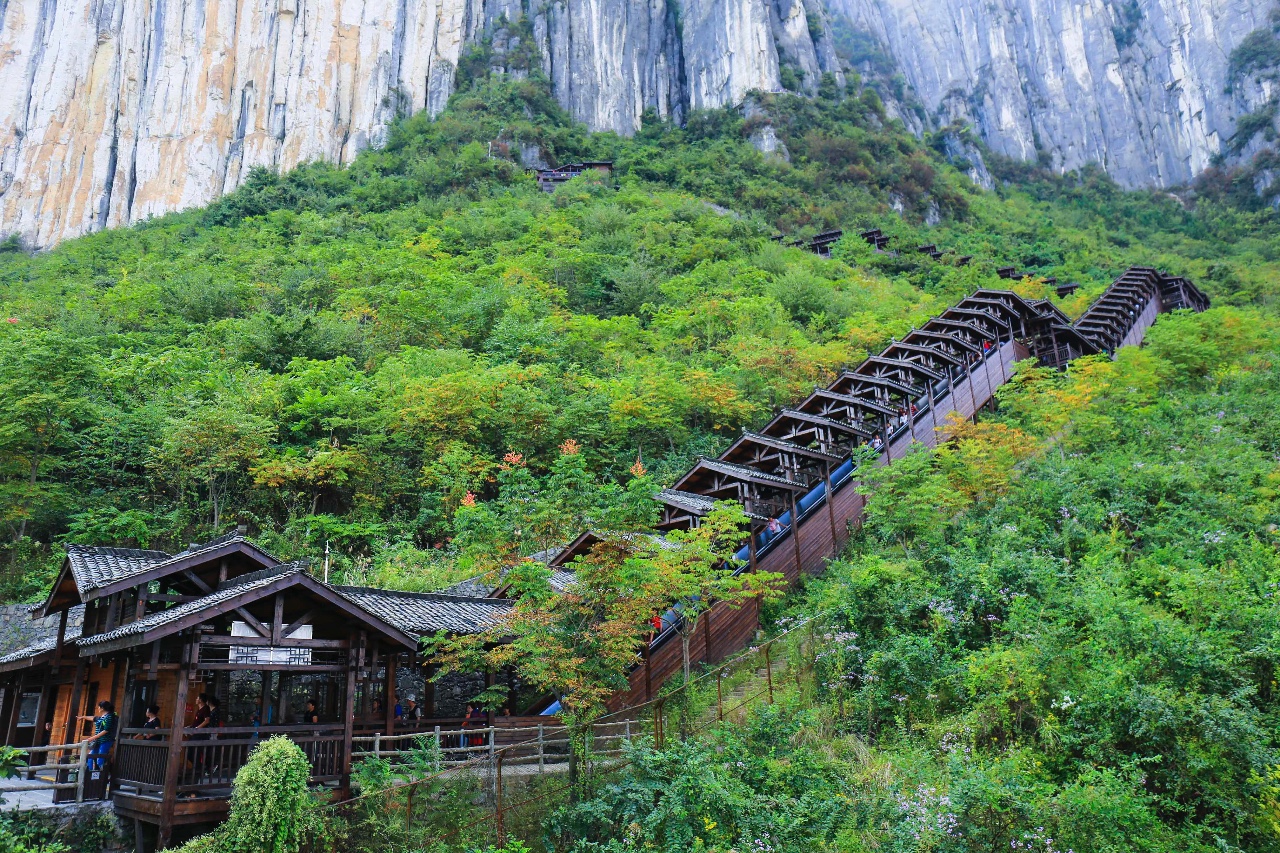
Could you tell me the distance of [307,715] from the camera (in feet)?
40.8

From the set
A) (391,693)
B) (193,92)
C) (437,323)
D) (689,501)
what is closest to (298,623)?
(391,693)

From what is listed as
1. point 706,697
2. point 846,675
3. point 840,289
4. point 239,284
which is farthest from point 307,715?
point 840,289

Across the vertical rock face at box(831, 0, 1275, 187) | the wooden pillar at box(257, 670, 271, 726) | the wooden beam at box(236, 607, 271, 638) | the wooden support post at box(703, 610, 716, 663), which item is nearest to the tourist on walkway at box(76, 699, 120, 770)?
the wooden pillar at box(257, 670, 271, 726)

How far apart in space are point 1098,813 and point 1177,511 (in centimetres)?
915

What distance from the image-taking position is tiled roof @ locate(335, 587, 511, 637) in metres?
13.9

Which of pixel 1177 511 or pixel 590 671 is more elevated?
pixel 1177 511

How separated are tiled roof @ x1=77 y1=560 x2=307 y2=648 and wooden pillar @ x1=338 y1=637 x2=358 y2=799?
5.28 feet

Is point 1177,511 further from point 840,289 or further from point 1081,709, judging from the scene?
point 840,289

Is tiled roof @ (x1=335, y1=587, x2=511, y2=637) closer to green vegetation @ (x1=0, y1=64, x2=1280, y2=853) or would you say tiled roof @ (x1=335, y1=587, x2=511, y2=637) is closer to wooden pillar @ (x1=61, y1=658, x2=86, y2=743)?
green vegetation @ (x1=0, y1=64, x2=1280, y2=853)

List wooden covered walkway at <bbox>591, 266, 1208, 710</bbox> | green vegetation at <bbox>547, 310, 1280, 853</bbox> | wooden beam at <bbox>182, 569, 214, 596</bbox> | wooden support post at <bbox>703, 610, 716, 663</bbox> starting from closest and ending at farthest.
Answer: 1. green vegetation at <bbox>547, 310, 1280, 853</bbox>
2. wooden beam at <bbox>182, 569, 214, 596</bbox>
3. wooden support post at <bbox>703, 610, 716, 663</bbox>
4. wooden covered walkway at <bbox>591, 266, 1208, 710</bbox>

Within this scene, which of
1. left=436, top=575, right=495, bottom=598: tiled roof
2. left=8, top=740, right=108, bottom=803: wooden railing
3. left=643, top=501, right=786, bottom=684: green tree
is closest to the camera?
left=8, top=740, right=108, bottom=803: wooden railing

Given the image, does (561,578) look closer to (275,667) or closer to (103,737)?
(275,667)

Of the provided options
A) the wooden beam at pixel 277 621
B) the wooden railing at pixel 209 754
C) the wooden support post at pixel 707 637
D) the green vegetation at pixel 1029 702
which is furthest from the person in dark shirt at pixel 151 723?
the wooden support post at pixel 707 637

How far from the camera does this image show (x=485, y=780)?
461 inches
